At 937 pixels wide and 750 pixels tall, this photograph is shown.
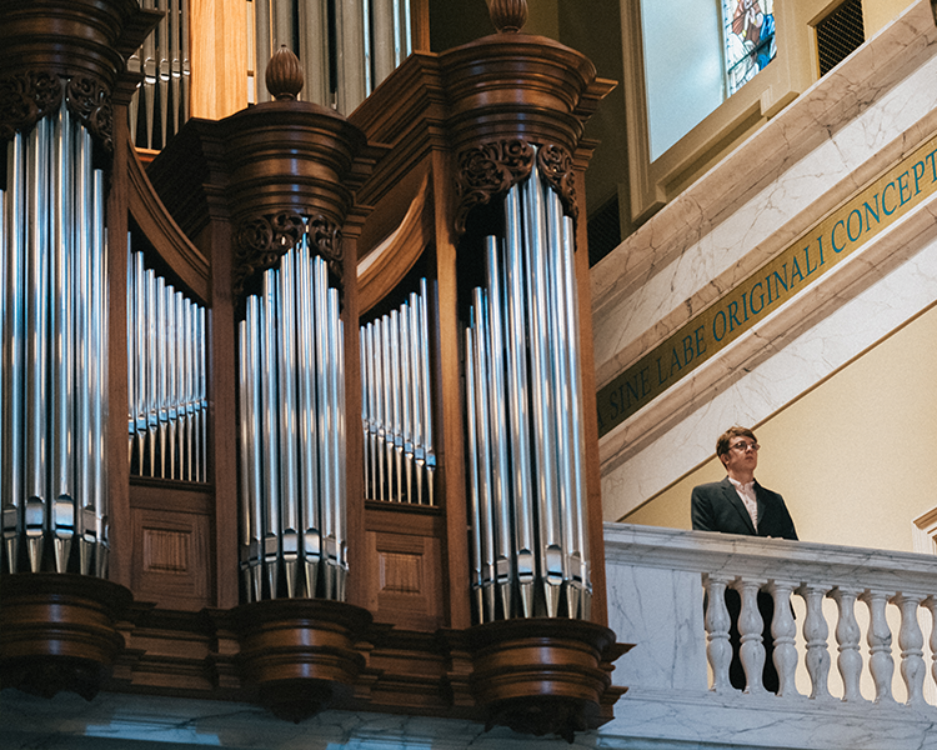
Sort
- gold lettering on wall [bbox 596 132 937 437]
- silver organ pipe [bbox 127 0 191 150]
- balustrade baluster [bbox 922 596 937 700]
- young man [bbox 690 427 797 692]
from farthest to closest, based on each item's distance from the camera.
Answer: gold lettering on wall [bbox 596 132 937 437], silver organ pipe [bbox 127 0 191 150], young man [bbox 690 427 797 692], balustrade baluster [bbox 922 596 937 700]

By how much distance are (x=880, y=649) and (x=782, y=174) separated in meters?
4.55

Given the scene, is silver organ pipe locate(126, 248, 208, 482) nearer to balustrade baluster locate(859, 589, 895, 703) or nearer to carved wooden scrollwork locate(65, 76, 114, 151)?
carved wooden scrollwork locate(65, 76, 114, 151)

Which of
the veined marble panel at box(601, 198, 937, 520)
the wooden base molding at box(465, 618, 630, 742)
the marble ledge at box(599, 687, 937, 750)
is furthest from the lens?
the veined marble panel at box(601, 198, 937, 520)

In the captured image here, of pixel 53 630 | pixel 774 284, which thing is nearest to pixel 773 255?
pixel 774 284

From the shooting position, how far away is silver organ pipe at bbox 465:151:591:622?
871cm

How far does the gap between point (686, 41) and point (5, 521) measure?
8.35m

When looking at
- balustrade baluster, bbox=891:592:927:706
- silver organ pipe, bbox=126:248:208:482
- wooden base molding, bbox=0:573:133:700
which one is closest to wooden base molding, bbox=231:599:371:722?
wooden base molding, bbox=0:573:133:700

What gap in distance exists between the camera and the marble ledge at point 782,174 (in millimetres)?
12422

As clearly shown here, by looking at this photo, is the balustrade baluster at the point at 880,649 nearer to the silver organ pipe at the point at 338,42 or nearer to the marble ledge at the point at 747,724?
the marble ledge at the point at 747,724

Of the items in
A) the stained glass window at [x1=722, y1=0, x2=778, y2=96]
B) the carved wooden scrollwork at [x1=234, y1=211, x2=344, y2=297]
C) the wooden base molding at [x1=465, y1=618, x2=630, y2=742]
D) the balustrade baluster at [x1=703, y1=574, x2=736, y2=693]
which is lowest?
the wooden base molding at [x1=465, y1=618, x2=630, y2=742]

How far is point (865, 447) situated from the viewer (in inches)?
482

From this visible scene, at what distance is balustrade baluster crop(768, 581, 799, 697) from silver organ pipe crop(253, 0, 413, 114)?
146 inches

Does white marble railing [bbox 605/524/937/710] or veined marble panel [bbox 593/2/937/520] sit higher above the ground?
veined marble panel [bbox 593/2/937/520]

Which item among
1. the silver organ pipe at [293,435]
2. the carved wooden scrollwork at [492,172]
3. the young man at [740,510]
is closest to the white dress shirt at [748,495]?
the young man at [740,510]
